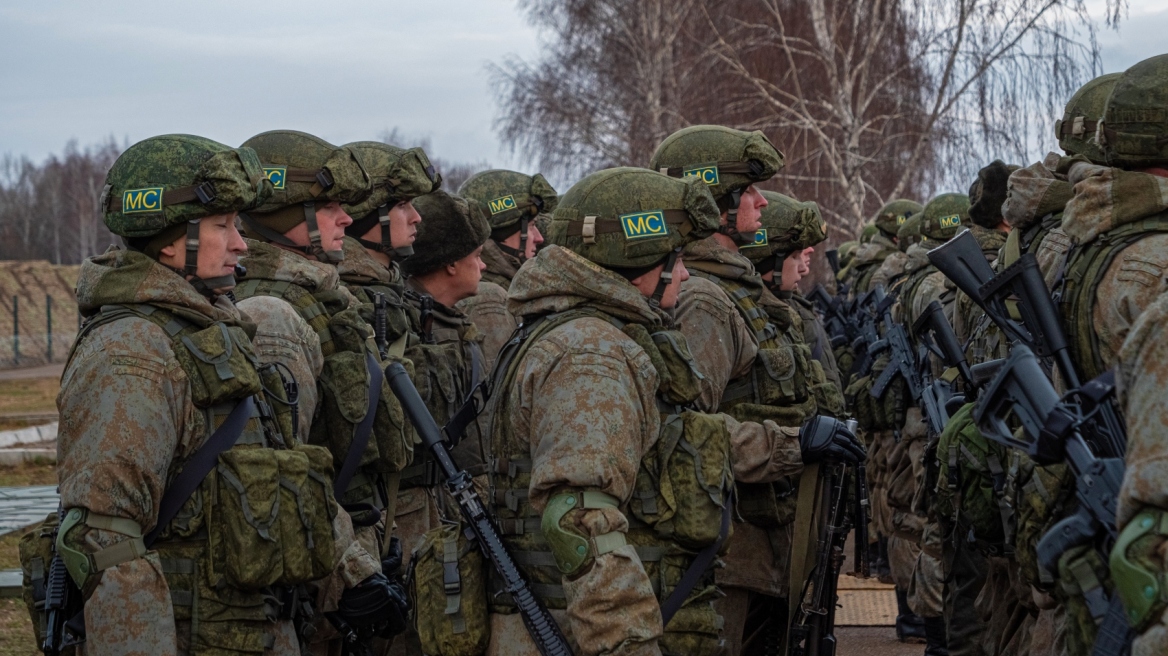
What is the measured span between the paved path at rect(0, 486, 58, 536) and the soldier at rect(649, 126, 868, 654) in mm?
6414

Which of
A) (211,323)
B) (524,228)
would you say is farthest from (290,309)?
(524,228)

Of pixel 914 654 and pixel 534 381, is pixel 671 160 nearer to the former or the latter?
pixel 534 381

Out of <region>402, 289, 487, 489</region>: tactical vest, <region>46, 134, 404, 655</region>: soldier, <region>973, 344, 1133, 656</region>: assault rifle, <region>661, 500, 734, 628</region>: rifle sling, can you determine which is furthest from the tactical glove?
<region>46, 134, 404, 655</region>: soldier

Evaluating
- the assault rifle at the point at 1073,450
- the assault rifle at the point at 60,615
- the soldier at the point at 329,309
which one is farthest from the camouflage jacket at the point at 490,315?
the assault rifle at the point at 1073,450

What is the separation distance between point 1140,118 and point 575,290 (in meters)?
1.71

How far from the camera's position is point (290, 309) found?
5035 millimetres

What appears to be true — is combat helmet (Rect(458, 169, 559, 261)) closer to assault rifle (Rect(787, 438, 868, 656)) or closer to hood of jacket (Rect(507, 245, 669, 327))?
assault rifle (Rect(787, 438, 868, 656))

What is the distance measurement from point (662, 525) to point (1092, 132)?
245 cm

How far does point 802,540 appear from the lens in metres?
5.61

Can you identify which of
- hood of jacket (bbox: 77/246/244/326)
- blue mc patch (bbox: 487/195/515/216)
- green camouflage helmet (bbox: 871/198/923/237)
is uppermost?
green camouflage helmet (bbox: 871/198/923/237)

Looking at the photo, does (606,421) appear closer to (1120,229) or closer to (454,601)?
(454,601)

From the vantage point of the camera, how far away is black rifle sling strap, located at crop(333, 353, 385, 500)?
5.45 metres

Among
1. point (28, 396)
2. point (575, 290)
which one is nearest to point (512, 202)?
point (575, 290)

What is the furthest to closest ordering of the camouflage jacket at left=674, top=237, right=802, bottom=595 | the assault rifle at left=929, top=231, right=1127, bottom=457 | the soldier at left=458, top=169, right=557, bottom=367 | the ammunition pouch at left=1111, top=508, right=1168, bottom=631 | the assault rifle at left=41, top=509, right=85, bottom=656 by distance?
the soldier at left=458, top=169, right=557, bottom=367
the camouflage jacket at left=674, top=237, right=802, bottom=595
the assault rifle at left=929, top=231, right=1127, bottom=457
the assault rifle at left=41, top=509, right=85, bottom=656
the ammunition pouch at left=1111, top=508, right=1168, bottom=631
